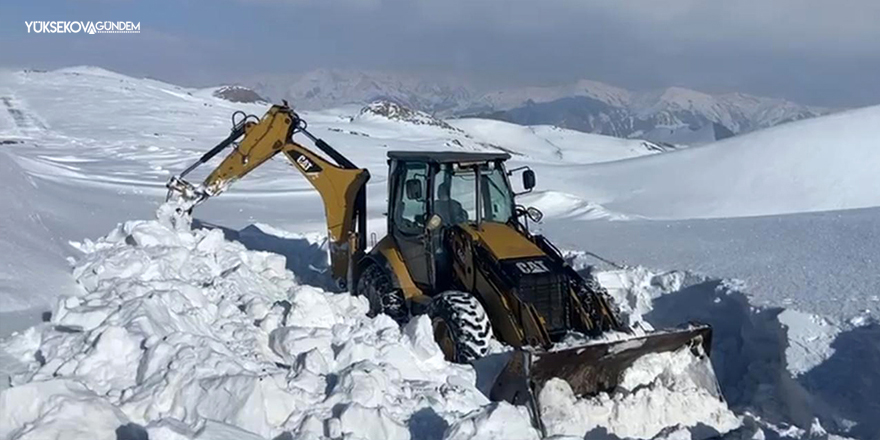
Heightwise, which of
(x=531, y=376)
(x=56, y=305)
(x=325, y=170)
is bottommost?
(x=531, y=376)

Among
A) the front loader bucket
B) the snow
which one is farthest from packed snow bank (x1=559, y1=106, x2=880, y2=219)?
the front loader bucket

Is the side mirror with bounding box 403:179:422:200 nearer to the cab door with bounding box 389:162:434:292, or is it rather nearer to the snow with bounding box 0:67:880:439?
the cab door with bounding box 389:162:434:292

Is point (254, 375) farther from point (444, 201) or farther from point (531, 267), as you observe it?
point (444, 201)

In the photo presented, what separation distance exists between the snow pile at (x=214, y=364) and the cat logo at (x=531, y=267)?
33.8 inches

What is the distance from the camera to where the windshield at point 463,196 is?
747cm

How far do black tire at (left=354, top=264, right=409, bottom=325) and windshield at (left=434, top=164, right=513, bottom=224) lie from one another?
832 mm

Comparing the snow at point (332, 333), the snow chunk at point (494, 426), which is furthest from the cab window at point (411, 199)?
the snow chunk at point (494, 426)

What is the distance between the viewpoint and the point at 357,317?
720 cm

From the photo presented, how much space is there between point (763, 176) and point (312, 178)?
44.5 ft

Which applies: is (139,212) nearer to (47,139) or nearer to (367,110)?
(47,139)

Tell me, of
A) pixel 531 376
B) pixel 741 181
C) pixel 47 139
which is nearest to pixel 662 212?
pixel 741 181

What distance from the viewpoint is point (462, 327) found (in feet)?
20.6

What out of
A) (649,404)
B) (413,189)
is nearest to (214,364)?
(649,404)

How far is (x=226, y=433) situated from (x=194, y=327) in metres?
2.11
